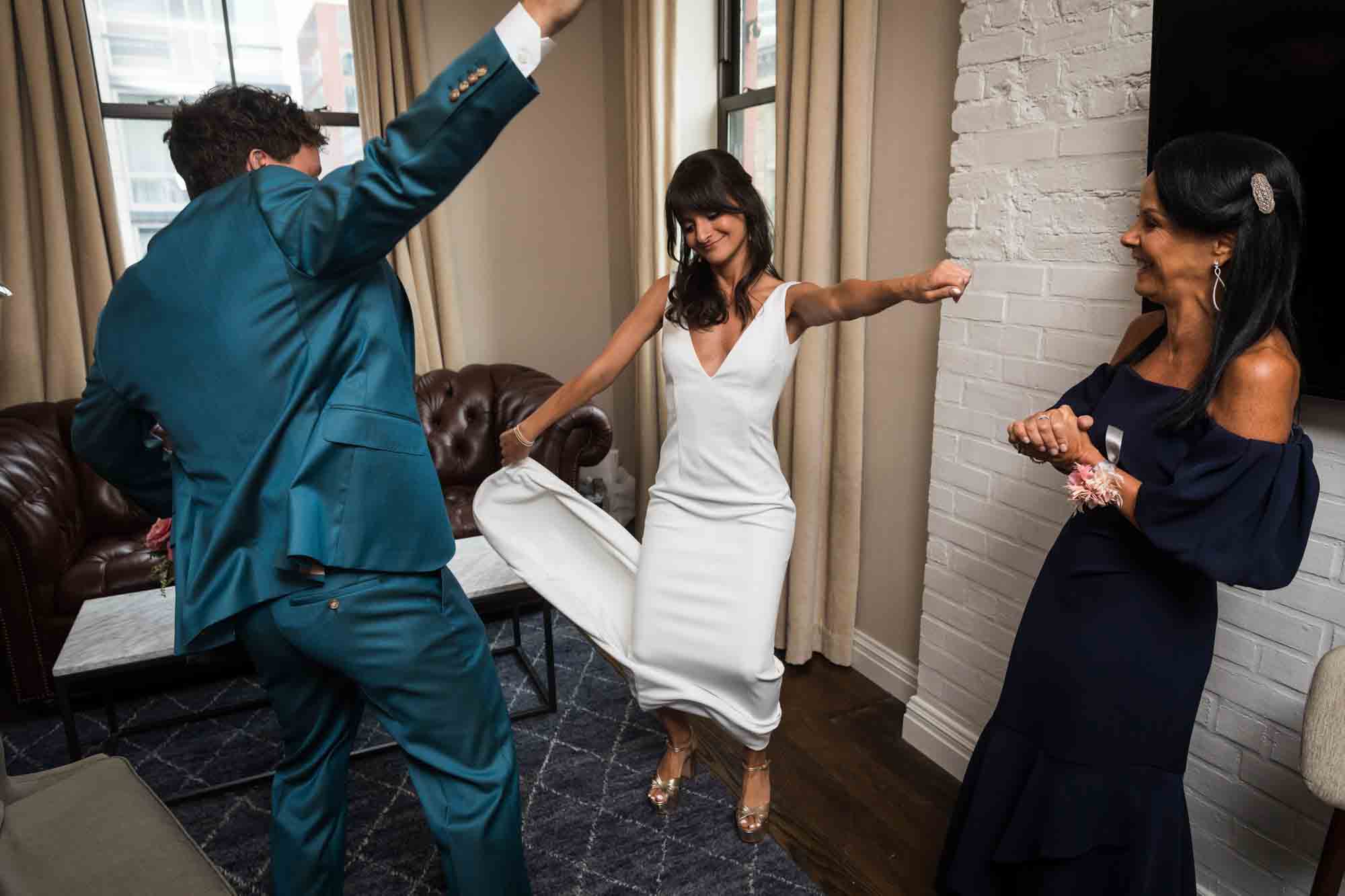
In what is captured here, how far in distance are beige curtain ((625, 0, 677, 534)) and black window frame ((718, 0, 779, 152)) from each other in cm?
29

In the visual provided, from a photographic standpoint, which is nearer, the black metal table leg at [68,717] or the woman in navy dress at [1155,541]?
the woman in navy dress at [1155,541]

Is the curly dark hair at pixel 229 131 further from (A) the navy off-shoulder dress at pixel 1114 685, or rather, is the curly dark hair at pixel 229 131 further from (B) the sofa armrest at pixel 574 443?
(B) the sofa armrest at pixel 574 443

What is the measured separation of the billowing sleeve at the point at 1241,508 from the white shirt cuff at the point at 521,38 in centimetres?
112

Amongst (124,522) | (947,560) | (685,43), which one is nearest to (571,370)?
(685,43)

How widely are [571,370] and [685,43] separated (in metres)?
1.74

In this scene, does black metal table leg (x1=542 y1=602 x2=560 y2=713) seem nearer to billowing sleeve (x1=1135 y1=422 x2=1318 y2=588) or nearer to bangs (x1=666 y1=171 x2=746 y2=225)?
bangs (x1=666 y1=171 x2=746 y2=225)

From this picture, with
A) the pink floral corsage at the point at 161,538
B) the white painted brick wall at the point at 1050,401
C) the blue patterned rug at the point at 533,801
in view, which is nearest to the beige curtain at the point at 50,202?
the blue patterned rug at the point at 533,801

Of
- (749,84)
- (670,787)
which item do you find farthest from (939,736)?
(749,84)

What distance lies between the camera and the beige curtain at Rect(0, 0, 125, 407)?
11.5 ft

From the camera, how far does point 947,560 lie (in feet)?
8.24

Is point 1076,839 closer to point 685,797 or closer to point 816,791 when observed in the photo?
point 816,791

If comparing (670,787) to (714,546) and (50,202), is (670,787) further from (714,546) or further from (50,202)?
(50,202)

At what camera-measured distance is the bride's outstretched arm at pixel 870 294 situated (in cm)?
161

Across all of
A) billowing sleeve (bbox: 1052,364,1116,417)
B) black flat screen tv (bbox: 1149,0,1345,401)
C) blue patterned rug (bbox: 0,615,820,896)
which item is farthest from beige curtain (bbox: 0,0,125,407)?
black flat screen tv (bbox: 1149,0,1345,401)
